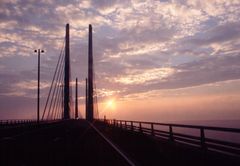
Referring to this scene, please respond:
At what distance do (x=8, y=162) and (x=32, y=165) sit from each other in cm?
123

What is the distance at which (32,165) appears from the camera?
1389 centimetres

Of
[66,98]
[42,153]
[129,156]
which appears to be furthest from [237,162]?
[66,98]

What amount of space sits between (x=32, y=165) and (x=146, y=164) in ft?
12.6

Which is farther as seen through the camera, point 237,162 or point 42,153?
point 42,153

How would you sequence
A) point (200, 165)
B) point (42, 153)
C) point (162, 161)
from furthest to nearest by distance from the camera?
1. point (42, 153)
2. point (162, 161)
3. point (200, 165)

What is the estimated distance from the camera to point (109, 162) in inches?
582

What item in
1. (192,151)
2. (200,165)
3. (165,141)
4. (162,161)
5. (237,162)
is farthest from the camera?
(165,141)

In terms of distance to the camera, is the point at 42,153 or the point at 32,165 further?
the point at 42,153

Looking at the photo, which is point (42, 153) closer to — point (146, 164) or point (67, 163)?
point (67, 163)

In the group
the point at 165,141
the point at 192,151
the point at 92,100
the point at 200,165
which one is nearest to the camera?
the point at 200,165

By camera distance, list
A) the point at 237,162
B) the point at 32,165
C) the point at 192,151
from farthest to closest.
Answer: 1. the point at 192,151
2. the point at 32,165
3. the point at 237,162

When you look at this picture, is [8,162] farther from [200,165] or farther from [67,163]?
[200,165]

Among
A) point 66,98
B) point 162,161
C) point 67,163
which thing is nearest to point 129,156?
point 162,161

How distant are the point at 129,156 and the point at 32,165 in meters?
4.50
